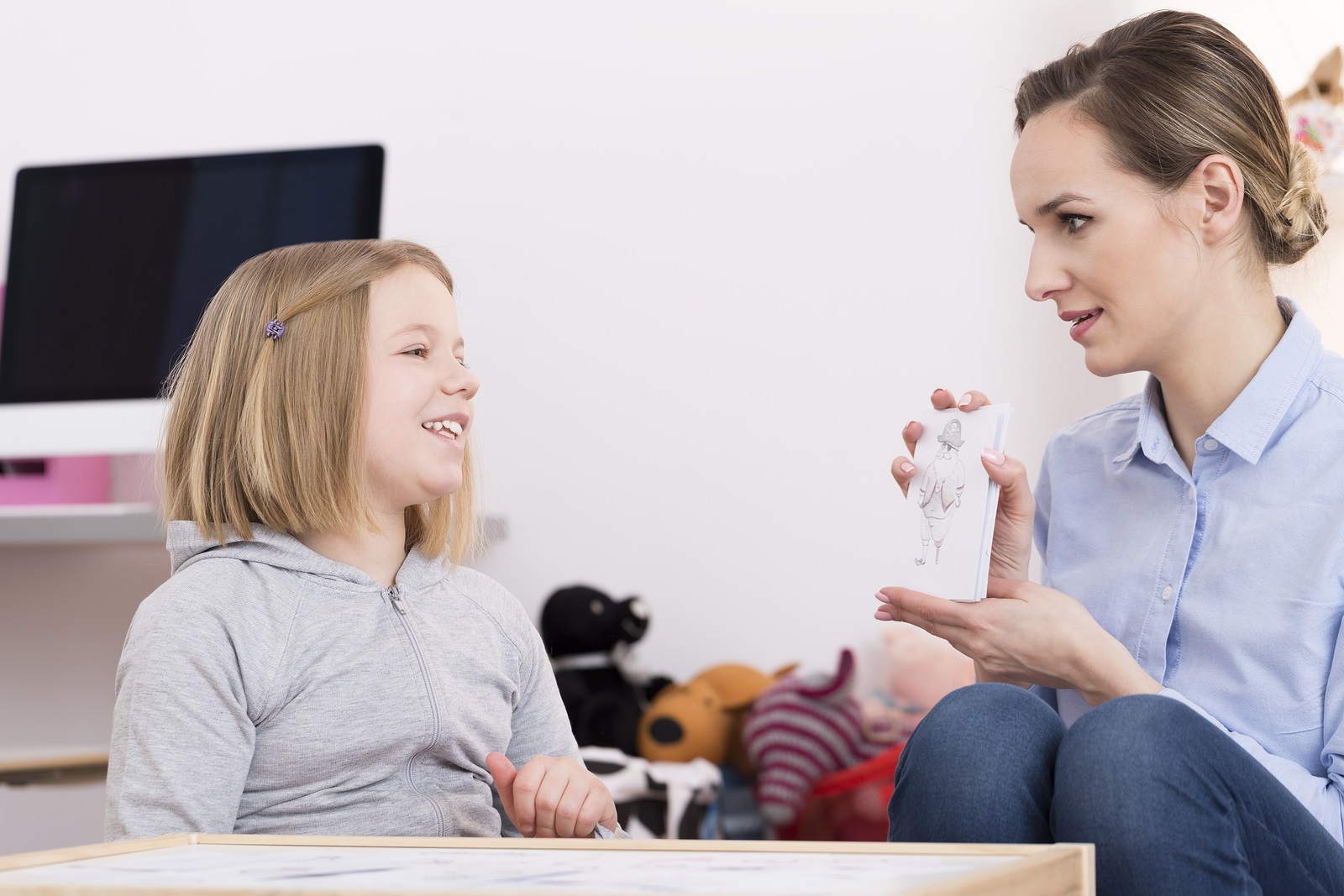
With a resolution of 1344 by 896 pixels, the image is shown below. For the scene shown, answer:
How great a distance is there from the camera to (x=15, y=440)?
Answer: 1761 mm

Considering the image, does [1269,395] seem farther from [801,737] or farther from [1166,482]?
[801,737]

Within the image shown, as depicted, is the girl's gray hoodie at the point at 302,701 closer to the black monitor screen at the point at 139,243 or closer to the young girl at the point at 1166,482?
the young girl at the point at 1166,482

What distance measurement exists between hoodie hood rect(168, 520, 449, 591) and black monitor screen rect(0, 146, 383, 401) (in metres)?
0.87

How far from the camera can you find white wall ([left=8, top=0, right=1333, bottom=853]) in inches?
80.7

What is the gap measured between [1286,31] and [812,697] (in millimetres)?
1238

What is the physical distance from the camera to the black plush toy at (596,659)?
5.90 ft

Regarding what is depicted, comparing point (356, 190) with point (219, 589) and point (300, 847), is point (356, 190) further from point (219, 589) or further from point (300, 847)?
point (300, 847)

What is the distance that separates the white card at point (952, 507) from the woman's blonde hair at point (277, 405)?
1.41 ft

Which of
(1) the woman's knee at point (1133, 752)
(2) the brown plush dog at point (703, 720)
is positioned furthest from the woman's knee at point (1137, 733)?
(2) the brown plush dog at point (703, 720)

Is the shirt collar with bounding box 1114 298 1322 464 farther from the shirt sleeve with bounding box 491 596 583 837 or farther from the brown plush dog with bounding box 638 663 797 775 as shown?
the brown plush dog with bounding box 638 663 797 775

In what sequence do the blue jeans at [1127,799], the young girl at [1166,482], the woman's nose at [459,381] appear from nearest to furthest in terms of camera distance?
the blue jeans at [1127,799], the young girl at [1166,482], the woman's nose at [459,381]

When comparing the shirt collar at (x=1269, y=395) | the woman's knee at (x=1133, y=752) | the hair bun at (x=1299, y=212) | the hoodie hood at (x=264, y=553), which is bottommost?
the woman's knee at (x=1133, y=752)

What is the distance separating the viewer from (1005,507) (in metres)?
0.95

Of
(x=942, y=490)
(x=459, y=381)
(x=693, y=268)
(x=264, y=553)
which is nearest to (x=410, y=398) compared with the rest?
(x=459, y=381)
